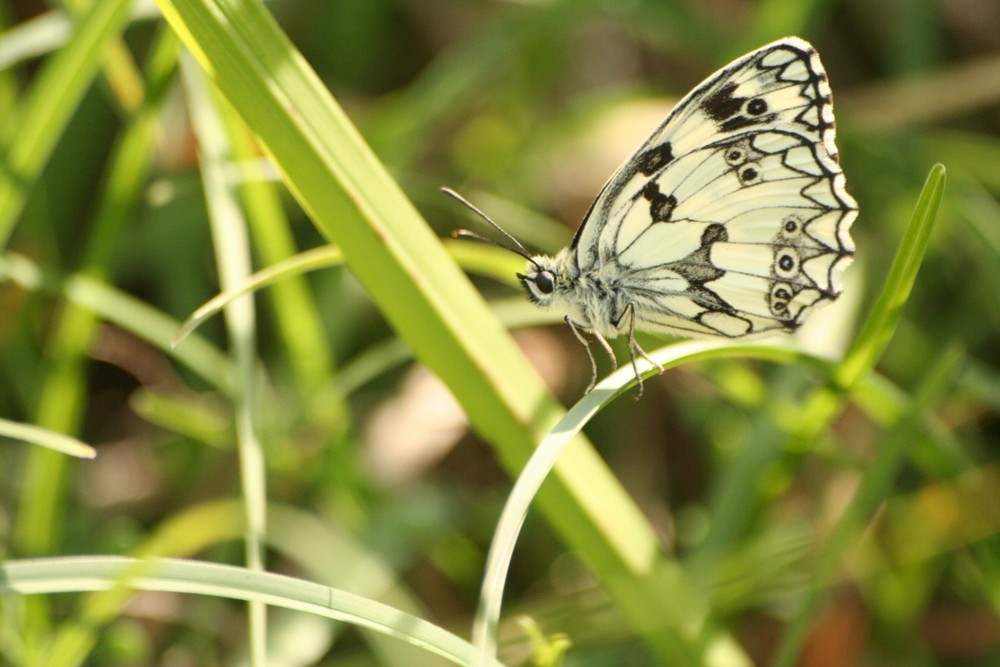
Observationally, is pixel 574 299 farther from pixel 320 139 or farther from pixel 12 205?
pixel 12 205

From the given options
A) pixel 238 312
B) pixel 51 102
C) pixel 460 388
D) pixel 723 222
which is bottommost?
pixel 460 388

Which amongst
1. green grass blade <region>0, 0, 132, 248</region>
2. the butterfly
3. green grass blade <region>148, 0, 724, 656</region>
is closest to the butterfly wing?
the butterfly

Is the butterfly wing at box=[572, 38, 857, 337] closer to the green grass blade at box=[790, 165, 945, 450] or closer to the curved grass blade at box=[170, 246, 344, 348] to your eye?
the green grass blade at box=[790, 165, 945, 450]

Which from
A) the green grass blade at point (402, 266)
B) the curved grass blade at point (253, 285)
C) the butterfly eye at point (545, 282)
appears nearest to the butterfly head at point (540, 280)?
the butterfly eye at point (545, 282)

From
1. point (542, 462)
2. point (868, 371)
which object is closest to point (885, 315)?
point (868, 371)

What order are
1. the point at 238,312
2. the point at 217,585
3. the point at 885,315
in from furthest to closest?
the point at 238,312, the point at 885,315, the point at 217,585

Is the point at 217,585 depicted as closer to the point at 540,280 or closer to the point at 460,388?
the point at 460,388

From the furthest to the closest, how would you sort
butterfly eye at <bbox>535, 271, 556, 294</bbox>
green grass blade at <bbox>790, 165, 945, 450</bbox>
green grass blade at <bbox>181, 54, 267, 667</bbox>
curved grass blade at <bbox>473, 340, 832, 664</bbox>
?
1. butterfly eye at <bbox>535, 271, 556, 294</bbox>
2. green grass blade at <bbox>181, 54, 267, 667</bbox>
3. green grass blade at <bbox>790, 165, 945, 450</bbox>
4. curved grass blade at <bbox>473, 340, 832, 664</bbox>
